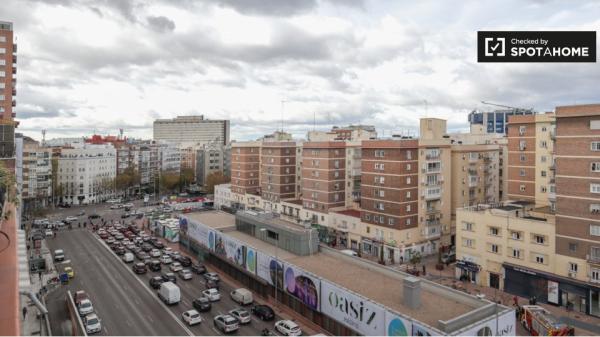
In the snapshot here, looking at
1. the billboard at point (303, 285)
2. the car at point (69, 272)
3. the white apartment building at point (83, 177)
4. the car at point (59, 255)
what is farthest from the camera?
the white apartment building at point (83, 177)

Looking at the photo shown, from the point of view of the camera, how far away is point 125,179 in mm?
120375

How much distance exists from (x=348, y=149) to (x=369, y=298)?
42.7 metres

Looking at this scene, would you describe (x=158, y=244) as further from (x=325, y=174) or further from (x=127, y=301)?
(x=325, y=174)

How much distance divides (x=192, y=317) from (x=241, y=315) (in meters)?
3.90

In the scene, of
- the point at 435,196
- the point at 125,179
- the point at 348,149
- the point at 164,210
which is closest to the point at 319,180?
the point at 348,149

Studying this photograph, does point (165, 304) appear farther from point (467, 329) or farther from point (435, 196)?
point (435, 196)

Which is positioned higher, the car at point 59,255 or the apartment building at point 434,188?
the apartment building at point 434,188

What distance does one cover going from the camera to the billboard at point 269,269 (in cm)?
3712

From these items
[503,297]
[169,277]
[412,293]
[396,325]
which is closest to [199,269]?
[169,277]

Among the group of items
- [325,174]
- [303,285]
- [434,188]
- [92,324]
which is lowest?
[92,324]

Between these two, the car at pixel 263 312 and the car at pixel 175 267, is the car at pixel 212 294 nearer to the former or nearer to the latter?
the car at pixel 263 312

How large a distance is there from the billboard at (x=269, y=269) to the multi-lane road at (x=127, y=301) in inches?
140

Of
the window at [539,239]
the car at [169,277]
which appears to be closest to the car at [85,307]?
the car at [169,277]

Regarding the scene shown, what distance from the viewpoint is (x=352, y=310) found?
28750 millimetres
